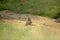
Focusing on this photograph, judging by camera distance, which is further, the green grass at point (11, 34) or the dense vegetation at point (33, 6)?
the dense vegetation at point (33, 6)

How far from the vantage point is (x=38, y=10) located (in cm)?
1465

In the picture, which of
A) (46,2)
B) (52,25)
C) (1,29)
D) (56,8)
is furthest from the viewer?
(46,2)

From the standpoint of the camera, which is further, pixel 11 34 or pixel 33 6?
pixel 33 6

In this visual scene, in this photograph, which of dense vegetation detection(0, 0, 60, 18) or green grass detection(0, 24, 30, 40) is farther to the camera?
dense vegetation detection(0, 0, 60, 18)

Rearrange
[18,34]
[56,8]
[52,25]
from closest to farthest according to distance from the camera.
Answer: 1. [18,34]
2. [52,25]
3. [56,8]

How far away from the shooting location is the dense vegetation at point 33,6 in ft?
46.8

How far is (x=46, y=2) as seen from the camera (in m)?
15.4

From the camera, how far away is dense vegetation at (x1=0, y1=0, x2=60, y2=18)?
1426 centimetres

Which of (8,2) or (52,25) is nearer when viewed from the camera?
(52,25)

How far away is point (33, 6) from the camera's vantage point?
1529 centimetres

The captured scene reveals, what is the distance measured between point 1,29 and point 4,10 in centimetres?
571

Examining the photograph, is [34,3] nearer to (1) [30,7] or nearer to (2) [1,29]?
(1) [30,7]

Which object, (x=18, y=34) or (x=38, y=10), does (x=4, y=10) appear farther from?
(x=18, y=34)

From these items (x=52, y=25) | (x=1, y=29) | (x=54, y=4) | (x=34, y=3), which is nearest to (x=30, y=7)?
(x=34, y=3)
